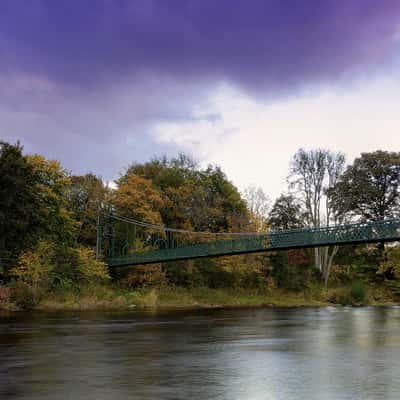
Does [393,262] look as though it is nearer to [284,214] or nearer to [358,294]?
[358,294]

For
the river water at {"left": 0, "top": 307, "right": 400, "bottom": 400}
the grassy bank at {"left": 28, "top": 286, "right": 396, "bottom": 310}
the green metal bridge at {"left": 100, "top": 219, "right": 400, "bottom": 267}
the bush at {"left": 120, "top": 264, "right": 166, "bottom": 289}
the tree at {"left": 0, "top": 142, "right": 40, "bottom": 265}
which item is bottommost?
the river water at {"left": 0, "top": 307, "right": 400, "bottom": 400}

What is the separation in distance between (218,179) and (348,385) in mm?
52502

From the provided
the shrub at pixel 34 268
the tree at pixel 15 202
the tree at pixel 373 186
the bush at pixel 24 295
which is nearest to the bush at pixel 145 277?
the shrub at pixel 34 268

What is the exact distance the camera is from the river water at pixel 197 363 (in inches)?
460

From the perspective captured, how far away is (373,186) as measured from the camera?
209 feet

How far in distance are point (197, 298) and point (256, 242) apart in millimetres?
9382

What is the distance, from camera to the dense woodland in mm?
45125

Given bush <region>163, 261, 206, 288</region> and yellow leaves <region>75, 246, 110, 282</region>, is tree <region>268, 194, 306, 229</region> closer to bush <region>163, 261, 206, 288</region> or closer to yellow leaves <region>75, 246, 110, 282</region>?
bush <region>163, 261, 206, 288</region>

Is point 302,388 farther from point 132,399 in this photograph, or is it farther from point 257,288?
point 257,288

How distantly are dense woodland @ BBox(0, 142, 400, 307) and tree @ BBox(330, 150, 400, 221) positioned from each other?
10cm

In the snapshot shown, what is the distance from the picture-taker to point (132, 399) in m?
10.9

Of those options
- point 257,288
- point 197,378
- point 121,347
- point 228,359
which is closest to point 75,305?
point 257,288

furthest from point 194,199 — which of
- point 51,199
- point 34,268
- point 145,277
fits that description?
point 34,268

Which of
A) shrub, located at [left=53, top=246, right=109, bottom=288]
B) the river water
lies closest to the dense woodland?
shrub, located at [left=53, top=246, right=109, bottom=288]
